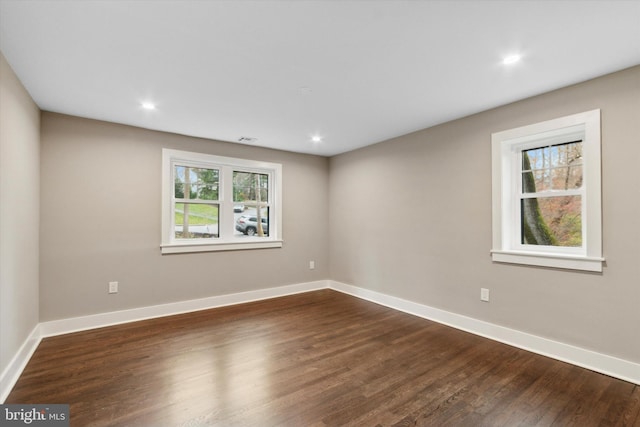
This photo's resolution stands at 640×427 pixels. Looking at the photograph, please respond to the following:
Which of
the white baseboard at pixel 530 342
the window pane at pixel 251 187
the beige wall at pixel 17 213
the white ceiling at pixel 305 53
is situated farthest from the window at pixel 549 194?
the beige wall at pixel 17 213

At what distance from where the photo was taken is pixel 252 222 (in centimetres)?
474

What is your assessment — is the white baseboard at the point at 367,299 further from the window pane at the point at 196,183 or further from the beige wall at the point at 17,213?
the window pane at the point at 196,183

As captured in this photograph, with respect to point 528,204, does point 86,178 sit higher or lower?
higher

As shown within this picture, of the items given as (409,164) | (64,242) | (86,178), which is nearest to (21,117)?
(86,178)

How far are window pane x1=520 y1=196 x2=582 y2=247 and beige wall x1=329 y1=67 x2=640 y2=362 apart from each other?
0.31m

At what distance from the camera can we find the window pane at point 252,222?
4.62 meters

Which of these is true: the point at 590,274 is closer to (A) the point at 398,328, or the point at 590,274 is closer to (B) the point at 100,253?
(A) the point at 398,328

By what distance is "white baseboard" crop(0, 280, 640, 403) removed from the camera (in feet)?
7.57

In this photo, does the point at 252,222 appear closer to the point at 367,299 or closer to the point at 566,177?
the point at 367,299

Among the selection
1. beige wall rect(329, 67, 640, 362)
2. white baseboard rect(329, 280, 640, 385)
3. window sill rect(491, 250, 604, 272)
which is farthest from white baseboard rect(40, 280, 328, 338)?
window sill rect(491, 250, 604, 272)

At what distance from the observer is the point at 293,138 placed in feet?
13.8

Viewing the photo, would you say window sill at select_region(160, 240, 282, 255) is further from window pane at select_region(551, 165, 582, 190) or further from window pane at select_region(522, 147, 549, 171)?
window pane at select_region(551, 165, 582, 190)

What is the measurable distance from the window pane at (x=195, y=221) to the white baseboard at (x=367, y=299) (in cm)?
91

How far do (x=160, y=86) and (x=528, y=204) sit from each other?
3.68 meters
